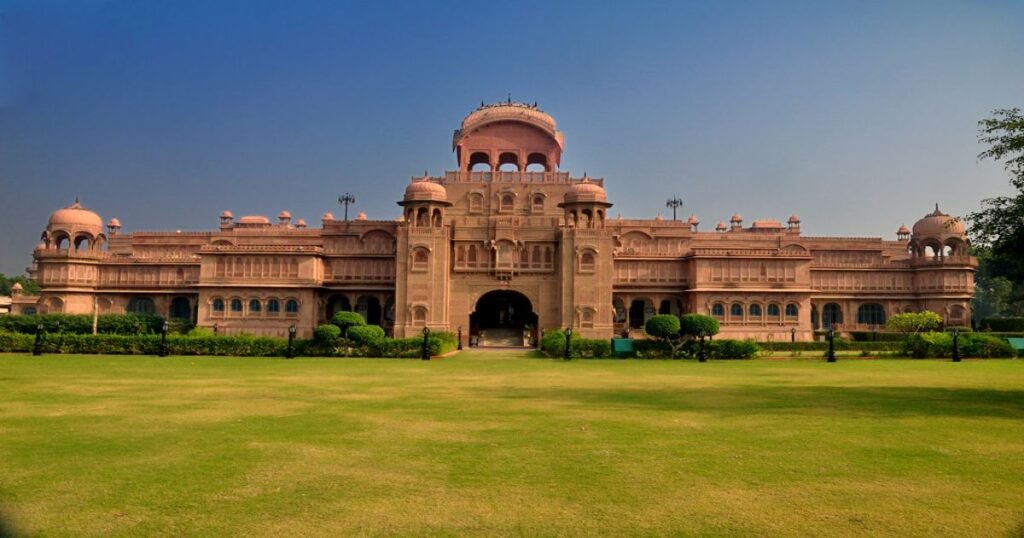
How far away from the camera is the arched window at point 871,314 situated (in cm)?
5578

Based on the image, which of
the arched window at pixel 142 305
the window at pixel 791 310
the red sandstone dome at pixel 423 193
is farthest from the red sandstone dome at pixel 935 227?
the arched window at pixel 142 305

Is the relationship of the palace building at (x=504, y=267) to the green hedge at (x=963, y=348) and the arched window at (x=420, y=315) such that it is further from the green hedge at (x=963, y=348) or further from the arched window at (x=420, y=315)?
the green hedge at (x=963, y=348)

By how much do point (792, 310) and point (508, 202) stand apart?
21.5 m

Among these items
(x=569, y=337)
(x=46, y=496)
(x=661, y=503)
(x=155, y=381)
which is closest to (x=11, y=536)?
(x=46, y=496)

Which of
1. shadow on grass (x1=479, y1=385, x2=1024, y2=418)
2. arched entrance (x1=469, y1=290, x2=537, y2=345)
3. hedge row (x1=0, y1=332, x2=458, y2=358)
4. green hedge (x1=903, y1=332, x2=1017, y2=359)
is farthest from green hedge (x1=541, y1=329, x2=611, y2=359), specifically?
arched entrance (x1=469, y1=290, x2=537, y2=345)

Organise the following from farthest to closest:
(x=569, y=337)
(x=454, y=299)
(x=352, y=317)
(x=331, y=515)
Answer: (x=454, y=299)
(x=352, y=317)
(x=569, y=337)
(x=331, y=515)

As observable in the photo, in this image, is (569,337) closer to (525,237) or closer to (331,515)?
(525,237)

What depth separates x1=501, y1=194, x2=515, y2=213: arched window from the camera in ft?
175

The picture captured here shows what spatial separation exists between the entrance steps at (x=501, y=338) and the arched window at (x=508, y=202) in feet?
29.3

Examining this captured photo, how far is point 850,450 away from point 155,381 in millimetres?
17260

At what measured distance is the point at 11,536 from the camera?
21.6 feet

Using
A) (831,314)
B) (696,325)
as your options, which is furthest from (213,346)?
(831,314)

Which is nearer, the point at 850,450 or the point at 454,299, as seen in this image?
the point at 850,450

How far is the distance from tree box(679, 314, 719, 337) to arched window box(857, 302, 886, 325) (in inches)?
1044
